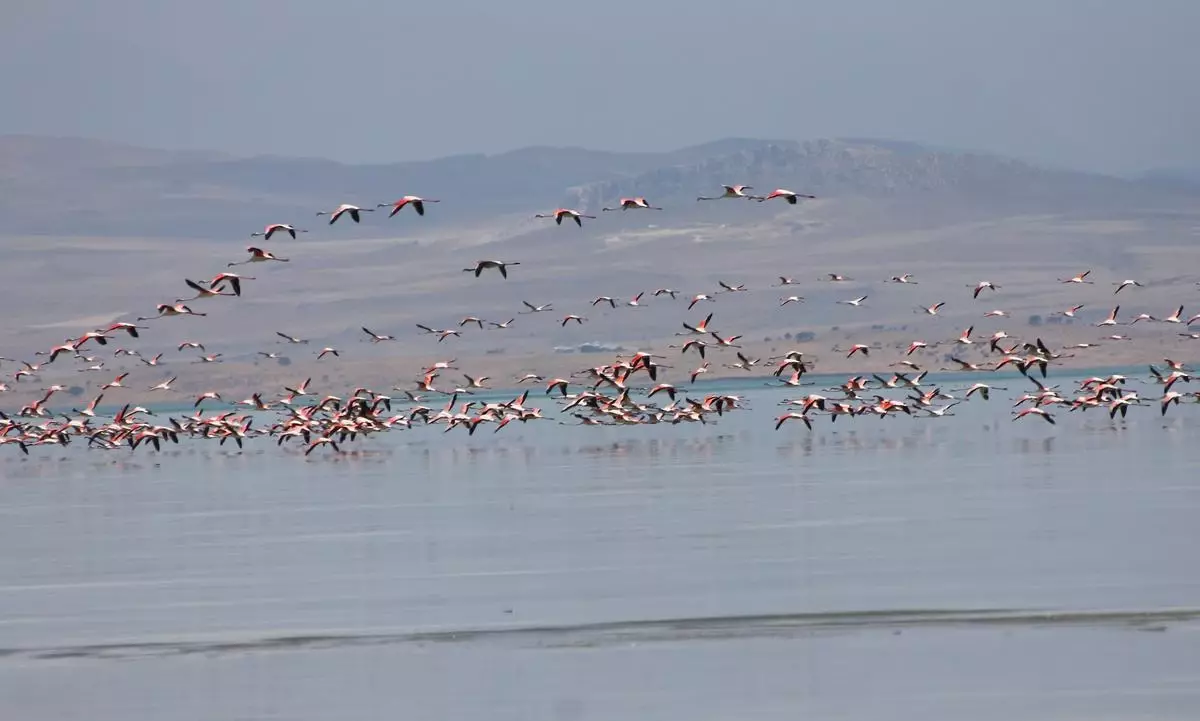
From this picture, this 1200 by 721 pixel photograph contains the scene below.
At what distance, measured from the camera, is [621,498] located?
41.5m

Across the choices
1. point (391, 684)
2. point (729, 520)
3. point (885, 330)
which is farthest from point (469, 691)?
point (885, 330)

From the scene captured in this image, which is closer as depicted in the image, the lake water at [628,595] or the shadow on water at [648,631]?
the lake water at [628,595]

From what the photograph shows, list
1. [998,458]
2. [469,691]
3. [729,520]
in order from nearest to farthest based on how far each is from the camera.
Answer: [469,691] → [729,520] → [998,458]

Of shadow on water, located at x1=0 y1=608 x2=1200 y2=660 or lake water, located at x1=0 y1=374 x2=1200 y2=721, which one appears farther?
shadow on water, located at x1=0 y1=608 x2=1200 y2=660

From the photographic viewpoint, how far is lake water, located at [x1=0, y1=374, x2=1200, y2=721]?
20.7 m

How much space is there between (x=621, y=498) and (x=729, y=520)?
234 inches

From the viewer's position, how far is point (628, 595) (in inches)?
1048

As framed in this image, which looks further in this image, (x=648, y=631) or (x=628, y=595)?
(x=628, y=595)

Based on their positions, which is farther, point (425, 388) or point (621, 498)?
point (425, 388)

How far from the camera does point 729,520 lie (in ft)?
117

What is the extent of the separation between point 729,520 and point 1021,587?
394 inches

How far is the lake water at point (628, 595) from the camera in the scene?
815 inches

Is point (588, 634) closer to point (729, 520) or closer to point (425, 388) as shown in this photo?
point (729, 520)

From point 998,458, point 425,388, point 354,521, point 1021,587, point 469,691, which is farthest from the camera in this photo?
point 425,388
